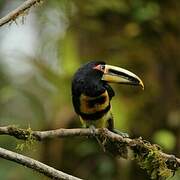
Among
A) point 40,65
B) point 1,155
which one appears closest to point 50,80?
point 40,65

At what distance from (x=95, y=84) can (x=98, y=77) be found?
3 cm

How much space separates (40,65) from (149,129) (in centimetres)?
99

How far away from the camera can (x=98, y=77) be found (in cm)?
255

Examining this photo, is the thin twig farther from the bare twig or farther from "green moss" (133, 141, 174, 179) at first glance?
the bare twig

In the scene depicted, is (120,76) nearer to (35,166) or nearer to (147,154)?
(147,154)

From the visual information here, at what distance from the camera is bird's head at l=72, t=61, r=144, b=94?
250 cm

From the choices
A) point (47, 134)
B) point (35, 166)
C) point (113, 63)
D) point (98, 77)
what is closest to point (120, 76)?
point (98, 77)

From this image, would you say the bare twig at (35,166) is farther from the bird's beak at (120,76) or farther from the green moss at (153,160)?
the bird's beak at (120,76)

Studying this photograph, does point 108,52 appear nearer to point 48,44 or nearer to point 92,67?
point 48,44

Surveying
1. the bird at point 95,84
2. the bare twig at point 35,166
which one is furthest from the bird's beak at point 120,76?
the bare twig at point 35,166

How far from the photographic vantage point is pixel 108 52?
15.3 ft

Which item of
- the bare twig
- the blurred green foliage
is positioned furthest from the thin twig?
the blurred green foliage

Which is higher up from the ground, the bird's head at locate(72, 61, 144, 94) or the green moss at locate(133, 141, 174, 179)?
the bird's head at locate(72, 61, 144, 94)

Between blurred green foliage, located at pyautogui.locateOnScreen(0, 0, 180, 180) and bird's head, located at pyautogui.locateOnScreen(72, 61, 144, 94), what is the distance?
170 centimetres
